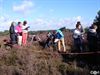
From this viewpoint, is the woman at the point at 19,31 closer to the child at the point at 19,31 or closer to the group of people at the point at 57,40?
the child at the point at 19,31

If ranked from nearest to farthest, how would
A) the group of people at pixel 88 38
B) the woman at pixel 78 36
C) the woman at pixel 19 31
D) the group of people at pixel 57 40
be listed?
the group of people at pixel 88 38 < the woman at pixel 78 36 < the group of people at pixel 57 40 < the woman at pixel 19 31

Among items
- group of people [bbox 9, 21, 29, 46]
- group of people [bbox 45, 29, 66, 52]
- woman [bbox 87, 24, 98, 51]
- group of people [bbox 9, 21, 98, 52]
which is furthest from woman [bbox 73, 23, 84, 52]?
group of people [bbox 9, 21, 29, 46]

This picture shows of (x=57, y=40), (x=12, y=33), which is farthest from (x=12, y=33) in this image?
(x=57, y=40)

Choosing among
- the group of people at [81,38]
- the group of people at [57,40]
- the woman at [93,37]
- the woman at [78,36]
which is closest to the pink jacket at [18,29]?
the group of people at [57,40]

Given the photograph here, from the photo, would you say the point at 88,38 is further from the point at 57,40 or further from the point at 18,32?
the point at 18,32

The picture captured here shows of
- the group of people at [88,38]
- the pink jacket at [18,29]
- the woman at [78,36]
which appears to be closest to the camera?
the group of people at [88,38]

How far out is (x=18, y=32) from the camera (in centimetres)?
2020

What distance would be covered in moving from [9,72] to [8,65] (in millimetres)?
1221

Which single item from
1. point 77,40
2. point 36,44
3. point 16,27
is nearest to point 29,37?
point 36,44

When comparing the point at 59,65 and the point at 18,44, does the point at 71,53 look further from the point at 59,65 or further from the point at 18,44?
the point at 18,44

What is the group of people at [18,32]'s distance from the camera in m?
20.1

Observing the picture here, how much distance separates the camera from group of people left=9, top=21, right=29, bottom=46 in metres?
20.1

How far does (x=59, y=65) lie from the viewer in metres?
17.0

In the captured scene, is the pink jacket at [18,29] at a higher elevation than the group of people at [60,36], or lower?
higher
